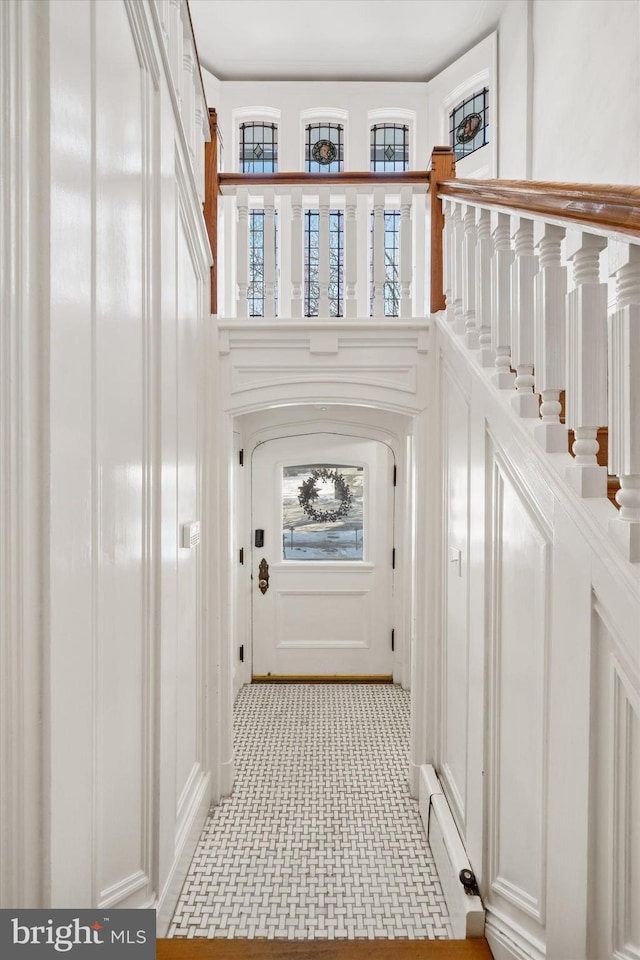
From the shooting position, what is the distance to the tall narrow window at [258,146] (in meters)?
5.03

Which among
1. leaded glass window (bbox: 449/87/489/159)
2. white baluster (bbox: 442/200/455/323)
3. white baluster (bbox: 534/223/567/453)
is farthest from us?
leaded glass window (bbox: 449/87/489/159)

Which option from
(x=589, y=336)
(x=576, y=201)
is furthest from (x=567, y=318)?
(x=576, y=201)

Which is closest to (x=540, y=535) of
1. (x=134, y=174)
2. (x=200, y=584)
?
(x=134, y=174)

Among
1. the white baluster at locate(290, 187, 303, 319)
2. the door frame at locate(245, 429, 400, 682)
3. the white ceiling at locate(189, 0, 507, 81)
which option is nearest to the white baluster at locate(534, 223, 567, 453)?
the white baluster at locate(290, 187, 303, 319)

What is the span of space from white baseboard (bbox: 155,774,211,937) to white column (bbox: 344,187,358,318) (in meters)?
2.39

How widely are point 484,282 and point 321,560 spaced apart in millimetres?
2831

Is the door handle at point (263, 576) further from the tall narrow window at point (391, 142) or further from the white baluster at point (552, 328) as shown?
the tall narrow window at point (391, 142)

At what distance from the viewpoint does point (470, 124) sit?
467cm

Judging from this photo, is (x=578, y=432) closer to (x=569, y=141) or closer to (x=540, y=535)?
(x=540, y=535)

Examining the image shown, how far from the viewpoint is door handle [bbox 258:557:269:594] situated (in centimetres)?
443

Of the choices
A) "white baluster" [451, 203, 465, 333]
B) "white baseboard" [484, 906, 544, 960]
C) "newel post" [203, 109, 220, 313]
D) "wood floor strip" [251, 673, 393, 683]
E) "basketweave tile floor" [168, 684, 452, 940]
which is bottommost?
"basketweave tile floor" [168, 684, 452, 940]

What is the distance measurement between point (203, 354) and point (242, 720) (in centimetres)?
240

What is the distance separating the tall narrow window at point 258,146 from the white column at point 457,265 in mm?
3103

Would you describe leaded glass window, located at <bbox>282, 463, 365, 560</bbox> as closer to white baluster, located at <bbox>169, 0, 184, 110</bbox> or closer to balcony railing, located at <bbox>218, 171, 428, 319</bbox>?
balcony railing, located at <bbox>218, 171, 428, 319</bbox>
